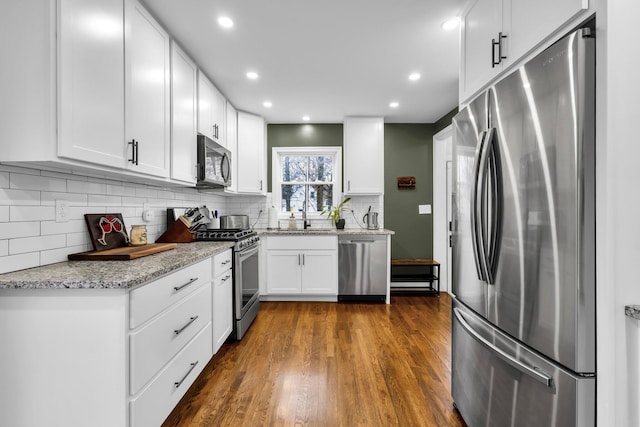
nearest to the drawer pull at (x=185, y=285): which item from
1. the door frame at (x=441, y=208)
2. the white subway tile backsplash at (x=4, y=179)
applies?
the white subway tile backsplash at (x=4, y=179)

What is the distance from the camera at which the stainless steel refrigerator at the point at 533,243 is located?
0.97 meters

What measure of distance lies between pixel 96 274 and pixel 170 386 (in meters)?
0.72

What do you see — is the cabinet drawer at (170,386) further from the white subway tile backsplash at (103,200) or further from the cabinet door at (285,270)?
the cabinet door at (285,270)

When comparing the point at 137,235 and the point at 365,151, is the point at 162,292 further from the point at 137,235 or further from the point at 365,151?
the point at 365,151

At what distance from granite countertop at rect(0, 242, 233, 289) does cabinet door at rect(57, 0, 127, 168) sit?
1.71 ft

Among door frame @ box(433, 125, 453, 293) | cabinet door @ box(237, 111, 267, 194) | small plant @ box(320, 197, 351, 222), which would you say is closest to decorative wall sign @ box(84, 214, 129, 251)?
cabinet door @ box(237, 111, 267, 194)

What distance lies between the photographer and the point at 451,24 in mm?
2150

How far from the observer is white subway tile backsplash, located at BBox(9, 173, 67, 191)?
1447mm

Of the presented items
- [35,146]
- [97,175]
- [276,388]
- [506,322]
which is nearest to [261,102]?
[97,175]

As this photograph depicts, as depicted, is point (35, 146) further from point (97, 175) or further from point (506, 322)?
point (506, 322)

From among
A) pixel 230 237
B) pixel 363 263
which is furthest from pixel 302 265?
pixel 230 237

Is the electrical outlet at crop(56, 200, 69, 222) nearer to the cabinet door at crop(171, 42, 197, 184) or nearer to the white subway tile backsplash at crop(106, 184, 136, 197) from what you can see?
the white subway tile backsplash at crop(106, 184, 136, 197)

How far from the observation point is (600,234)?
0.95 metres

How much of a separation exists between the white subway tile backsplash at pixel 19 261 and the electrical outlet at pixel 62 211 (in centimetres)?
22
